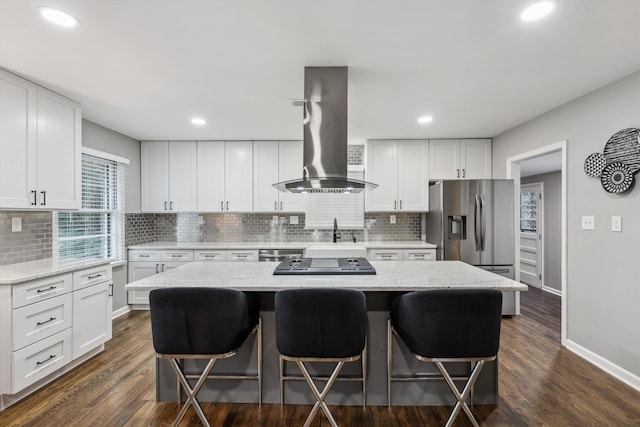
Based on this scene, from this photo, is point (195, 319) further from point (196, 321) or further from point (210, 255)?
point (210, 255)

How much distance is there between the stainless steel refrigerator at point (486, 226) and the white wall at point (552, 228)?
196cm

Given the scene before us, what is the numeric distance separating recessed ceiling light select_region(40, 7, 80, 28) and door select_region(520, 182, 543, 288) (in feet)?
22.1

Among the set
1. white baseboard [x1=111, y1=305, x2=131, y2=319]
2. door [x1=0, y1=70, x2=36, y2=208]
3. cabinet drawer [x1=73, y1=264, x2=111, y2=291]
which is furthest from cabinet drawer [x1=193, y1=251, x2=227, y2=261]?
door [x1=0, y1=70, x2=36, y2=208]

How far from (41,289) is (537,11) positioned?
367 cm

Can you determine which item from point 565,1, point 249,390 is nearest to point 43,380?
point 249,390

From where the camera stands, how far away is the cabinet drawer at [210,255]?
4.30m

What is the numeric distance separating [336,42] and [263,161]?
2.83m

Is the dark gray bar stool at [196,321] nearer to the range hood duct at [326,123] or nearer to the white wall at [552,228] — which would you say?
the range hood duct at [326,123]

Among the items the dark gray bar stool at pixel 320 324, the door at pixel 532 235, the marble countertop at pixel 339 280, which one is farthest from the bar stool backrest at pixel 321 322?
the door at pixel 532 235

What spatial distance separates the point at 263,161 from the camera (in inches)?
184

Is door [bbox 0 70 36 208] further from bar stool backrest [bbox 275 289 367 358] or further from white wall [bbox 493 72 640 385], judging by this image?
white wall [bbox 493 72 640 385]

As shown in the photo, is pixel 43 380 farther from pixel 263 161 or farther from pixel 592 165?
pixel 592 165

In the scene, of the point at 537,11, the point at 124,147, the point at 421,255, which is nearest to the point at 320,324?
the point at 537,11

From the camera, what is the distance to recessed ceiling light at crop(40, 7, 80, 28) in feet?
5.57
